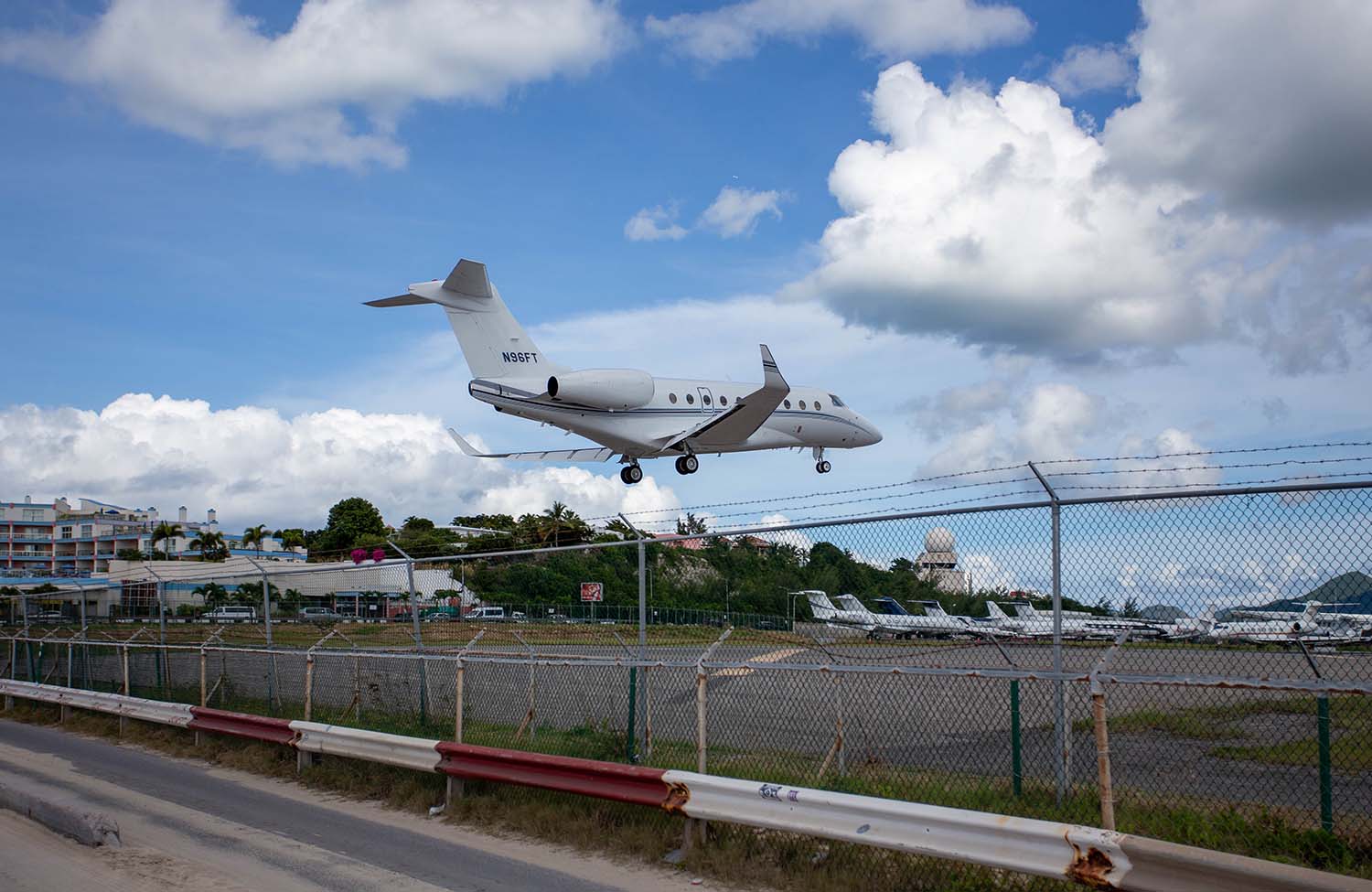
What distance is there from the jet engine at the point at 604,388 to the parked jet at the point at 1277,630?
69.0ft

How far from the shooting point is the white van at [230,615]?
19500 millimetres

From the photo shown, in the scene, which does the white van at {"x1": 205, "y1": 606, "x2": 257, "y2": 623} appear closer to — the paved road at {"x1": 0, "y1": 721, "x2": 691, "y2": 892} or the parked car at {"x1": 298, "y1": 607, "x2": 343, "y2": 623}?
the parked car at {"x1": 298, "y1": 607, "x2": 343, "y2": 623}

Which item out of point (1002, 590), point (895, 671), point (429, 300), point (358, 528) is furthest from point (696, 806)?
point (358, 528)

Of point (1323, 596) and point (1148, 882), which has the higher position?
point (1323, 596)

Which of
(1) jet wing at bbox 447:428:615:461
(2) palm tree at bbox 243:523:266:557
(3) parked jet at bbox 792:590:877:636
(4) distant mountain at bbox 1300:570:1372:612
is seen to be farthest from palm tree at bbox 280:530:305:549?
(4) distant mountain at bbox 1300:570:1372:612

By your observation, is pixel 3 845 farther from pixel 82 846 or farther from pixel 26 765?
pixel 26 765

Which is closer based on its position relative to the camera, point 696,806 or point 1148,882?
point 1148,882

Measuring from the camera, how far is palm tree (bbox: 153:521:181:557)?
106 meters

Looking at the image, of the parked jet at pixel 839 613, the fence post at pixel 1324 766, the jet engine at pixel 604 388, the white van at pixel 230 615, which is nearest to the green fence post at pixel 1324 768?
the fence post at pixel 1324 766

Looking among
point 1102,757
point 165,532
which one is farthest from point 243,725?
point 165,532

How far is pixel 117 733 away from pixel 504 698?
7.72 metres

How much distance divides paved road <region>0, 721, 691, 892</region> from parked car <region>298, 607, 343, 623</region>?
15.5 feet

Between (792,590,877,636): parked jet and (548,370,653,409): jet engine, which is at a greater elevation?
(548,370,653,409): jet engine

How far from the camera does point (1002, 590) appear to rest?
26.9ft
